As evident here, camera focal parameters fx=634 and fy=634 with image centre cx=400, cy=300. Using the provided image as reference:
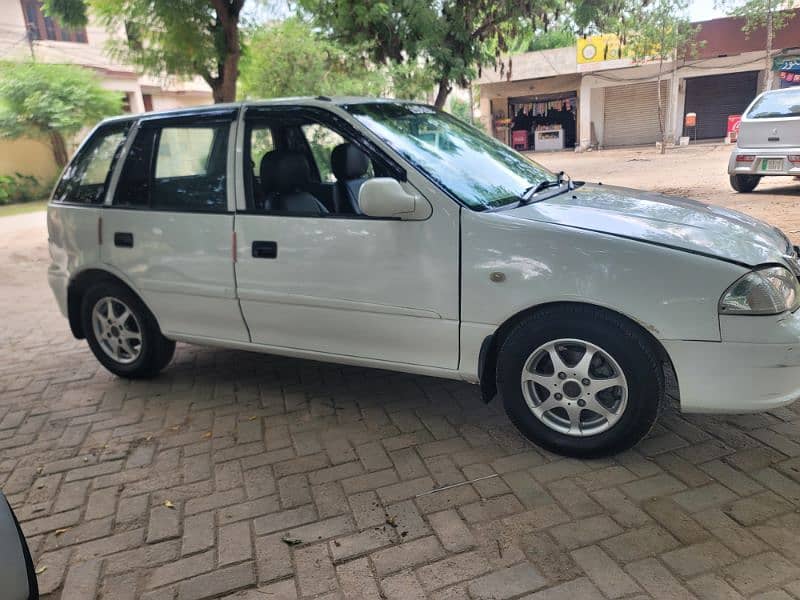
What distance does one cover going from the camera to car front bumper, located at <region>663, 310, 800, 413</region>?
2672 mm

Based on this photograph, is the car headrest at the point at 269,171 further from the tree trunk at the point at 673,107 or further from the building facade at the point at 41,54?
the tree trunk at the point at 673,107

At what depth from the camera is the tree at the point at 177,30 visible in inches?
313

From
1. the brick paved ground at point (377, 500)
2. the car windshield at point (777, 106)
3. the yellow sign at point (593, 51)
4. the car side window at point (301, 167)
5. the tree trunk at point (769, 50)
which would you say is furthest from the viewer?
the yellow sign at point (593, 51)

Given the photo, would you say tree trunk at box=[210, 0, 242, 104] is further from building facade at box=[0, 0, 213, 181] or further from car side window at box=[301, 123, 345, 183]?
building facade at box=[0, 0, 213, 181]

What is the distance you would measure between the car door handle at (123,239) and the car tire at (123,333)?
313 millimetres

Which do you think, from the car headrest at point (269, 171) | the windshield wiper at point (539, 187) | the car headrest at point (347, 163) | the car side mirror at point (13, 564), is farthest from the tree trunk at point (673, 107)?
the car side mirror at point (13, 564)

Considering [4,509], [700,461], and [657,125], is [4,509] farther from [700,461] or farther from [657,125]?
[657,125]

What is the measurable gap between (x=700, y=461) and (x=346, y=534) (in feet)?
5.71

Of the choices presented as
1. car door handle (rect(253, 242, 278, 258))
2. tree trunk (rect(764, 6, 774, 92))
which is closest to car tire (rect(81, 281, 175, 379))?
car door handle (rect(253, 242, 278, 258))

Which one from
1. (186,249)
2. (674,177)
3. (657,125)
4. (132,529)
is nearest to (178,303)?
(186,249)

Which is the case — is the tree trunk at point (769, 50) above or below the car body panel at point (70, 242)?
above

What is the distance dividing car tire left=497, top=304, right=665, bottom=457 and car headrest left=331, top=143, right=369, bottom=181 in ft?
4.96

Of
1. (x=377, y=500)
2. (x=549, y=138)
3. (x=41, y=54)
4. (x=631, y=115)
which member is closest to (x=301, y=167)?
(x=377, y=500)

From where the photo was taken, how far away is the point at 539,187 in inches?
145
